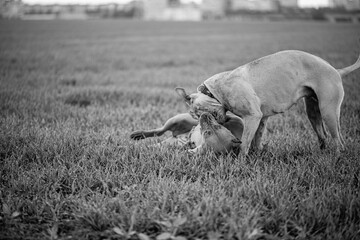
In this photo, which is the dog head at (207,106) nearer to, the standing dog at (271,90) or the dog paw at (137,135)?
the standing dog at (271,90)

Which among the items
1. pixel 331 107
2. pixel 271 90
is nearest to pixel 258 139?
pixel 271 90

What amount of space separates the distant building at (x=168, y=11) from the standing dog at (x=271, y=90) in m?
130

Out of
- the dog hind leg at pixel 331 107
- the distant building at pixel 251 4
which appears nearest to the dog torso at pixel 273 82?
the dog hind leg at pixel 331 107

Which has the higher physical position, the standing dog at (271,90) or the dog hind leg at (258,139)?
the standing dog at (271,90)

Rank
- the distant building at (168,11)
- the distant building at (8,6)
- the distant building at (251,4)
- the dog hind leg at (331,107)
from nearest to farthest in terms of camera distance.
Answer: the dog hind leg at (331,107) → the distant building at (8,6) → the distant building at (168,11) → the distant building at (251,4)

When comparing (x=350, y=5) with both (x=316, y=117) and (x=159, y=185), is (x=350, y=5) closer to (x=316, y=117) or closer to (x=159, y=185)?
(x=316, y=117)

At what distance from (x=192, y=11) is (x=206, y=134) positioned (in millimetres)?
133910

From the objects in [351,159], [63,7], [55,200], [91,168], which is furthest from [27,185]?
[63,7]

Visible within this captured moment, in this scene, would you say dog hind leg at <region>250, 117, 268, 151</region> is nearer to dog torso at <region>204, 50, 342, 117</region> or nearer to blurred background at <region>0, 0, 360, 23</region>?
dog torso at <region>204, 50, 342, 117</region>

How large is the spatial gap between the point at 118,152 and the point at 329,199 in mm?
2217

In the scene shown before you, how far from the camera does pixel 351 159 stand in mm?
3076

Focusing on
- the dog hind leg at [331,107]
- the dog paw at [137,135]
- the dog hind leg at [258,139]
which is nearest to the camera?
the dog hind leg at [331,107]

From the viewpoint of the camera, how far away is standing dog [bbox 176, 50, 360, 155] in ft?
10.6

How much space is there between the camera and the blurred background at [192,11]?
2731 inches
